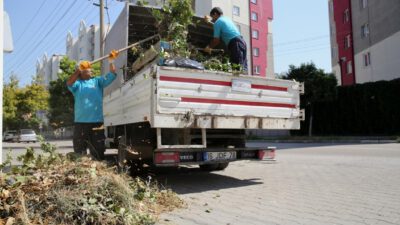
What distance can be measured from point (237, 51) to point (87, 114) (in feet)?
10.0

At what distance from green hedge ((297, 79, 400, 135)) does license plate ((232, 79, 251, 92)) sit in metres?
20.2

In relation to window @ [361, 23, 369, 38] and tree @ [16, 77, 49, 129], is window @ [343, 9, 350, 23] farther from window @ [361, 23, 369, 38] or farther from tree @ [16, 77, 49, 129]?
tree @ [16, 77, 49, 129]

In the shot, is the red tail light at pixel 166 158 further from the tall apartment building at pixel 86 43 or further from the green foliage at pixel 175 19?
the tall apartment building at pixel 86 43

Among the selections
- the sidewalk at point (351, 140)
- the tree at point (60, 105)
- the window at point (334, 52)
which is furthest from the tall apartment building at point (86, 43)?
the sidewalk at point (351, 140)

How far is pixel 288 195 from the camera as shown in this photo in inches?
258

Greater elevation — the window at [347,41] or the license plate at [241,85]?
the window at [347,41]

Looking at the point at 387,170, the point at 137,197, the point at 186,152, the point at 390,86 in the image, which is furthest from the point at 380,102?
the point at 137,197

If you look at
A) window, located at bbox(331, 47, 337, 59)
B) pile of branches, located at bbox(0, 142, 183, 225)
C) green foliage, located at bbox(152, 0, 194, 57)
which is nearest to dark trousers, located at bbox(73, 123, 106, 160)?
green foliage, located at bbox(152, 0, 194, 57)

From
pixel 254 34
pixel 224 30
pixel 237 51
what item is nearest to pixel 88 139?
pixel 237 51

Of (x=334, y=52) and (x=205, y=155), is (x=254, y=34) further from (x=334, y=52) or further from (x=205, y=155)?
(x=205, y=155)

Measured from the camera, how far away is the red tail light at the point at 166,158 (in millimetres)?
6637

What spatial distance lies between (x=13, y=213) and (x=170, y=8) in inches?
224

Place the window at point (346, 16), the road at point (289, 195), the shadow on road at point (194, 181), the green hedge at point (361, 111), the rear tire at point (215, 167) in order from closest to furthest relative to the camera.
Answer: the road at point (289, 195) < the shadow on road at point (194, 181) < the rear tire at point (215, 167) < the green hedge at point (361, 111) < the window at point (346, 16)

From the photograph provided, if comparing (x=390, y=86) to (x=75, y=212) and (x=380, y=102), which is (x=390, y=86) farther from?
(x=75, y=212)
